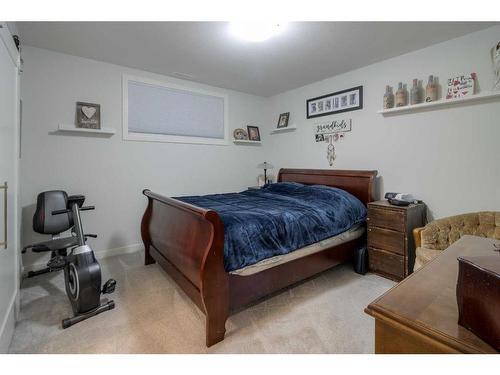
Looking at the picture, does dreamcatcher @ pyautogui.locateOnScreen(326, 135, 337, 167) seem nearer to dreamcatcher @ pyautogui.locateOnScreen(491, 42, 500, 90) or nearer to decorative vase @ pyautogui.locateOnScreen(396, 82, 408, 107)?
decorative vase @ pyautogui.locateOnScreen(396, 82, 408, 107)

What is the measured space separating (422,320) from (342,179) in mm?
2871

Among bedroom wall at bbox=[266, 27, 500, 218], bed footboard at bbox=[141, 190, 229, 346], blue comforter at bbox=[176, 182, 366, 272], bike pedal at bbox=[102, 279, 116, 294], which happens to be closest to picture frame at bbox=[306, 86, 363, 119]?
bedroom wall at bbox=[266, 27, 500, 218]

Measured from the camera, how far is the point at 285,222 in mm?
2143

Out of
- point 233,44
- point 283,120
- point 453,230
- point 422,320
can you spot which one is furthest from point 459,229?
point 283,120

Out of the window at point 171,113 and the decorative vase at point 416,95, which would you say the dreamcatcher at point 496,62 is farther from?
the window at point 171,113

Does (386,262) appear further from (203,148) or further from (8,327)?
(8,327)

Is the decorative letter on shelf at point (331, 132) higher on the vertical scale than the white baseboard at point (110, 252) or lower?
higher

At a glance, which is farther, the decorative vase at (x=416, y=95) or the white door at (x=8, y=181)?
the decorative vase at (x=416, y=95)

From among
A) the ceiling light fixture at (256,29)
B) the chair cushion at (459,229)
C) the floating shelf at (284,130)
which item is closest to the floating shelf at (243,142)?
the floating shelf at (284,130)

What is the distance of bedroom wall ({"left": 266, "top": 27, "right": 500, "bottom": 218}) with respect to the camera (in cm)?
235

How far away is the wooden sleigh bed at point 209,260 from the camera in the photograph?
64.4 inches

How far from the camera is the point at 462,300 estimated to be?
674 mm

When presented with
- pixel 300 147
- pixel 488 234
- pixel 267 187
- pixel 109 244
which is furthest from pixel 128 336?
pixel 300 147

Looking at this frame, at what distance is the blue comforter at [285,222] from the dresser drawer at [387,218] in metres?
0.15
